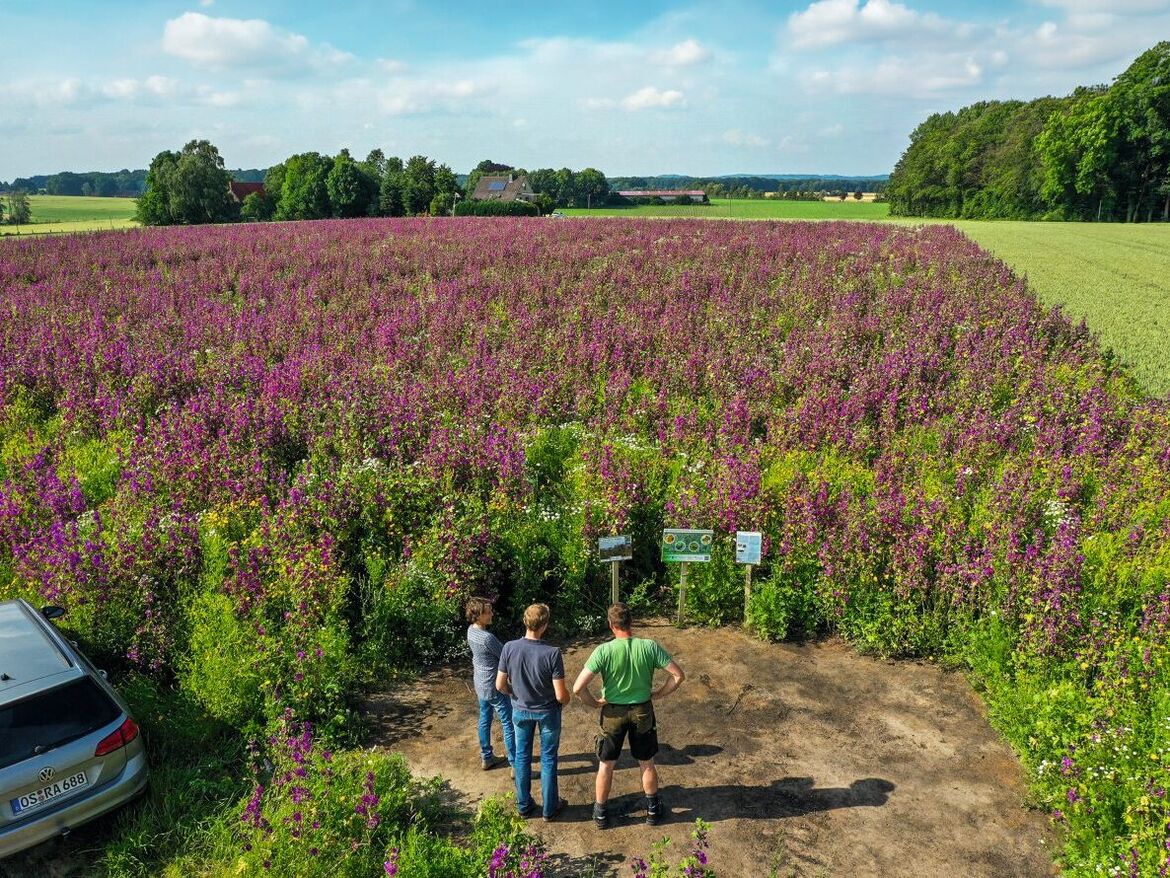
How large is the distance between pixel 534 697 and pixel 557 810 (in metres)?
1.00

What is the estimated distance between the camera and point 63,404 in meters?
12.3

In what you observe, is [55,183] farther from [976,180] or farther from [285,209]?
[976,180]

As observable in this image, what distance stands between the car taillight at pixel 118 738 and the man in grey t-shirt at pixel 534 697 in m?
2.81

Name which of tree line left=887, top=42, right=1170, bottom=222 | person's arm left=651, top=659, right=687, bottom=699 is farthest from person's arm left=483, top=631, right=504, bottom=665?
tree line left=887, top=42, right=1170, bottom=222

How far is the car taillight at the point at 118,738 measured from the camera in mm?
5281

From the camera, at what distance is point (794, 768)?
6.04m

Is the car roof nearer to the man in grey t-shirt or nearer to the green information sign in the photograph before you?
the man in grey t-shirt

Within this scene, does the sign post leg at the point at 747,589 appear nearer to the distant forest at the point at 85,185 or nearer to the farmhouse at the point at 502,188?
the farmhouse at the point at 502,188

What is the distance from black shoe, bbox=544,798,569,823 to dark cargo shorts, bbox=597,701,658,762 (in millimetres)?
612

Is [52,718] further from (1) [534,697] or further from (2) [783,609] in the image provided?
(2) [783,609]

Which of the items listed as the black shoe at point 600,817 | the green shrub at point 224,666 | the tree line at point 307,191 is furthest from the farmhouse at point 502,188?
the black shoe at point 600,817

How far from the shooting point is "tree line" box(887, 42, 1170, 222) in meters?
72.7

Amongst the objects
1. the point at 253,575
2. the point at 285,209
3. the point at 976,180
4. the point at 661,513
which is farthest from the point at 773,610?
the point at 976,180

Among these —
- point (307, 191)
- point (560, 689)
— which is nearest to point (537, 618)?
point (560, 689)
